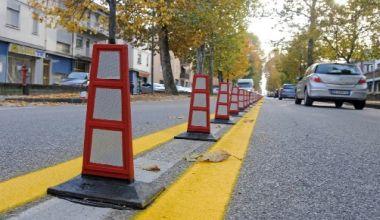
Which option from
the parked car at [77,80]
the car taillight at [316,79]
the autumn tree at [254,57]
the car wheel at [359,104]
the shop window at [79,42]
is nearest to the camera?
the car taillight at [316,79]

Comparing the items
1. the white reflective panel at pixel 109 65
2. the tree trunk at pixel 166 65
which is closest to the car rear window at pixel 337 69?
the white reflective panel at pixel 109 65

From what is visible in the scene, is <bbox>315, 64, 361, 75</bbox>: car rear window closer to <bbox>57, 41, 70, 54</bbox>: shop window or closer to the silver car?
the silver car

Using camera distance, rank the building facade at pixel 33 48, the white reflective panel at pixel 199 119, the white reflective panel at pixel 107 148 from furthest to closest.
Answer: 1. the building facade at pixel 33 48
2. the white reflective panel at pixel 199 119
3. the white reflective panel at pixel 107 148

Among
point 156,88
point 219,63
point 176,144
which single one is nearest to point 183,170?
point 176,144

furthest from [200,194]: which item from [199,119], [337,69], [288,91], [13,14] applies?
[288,91]

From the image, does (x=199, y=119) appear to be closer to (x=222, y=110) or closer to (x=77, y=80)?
(x=222, y=110)

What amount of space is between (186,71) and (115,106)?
8933 cm

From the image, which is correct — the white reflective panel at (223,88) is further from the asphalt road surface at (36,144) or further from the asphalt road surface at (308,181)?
the asphalt road surface at (308,181)

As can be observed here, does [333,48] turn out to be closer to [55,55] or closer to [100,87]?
[55,55]

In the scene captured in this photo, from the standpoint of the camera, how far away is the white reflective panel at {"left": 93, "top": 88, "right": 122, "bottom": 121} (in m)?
2.84

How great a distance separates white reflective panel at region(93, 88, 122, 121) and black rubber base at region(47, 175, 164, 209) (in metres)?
0.37

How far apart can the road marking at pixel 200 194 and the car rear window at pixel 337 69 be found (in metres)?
13.6

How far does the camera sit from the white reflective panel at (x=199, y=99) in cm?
596

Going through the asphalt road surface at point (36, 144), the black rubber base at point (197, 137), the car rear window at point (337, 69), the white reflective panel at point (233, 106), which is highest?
the car rear window at point (337, 69)
